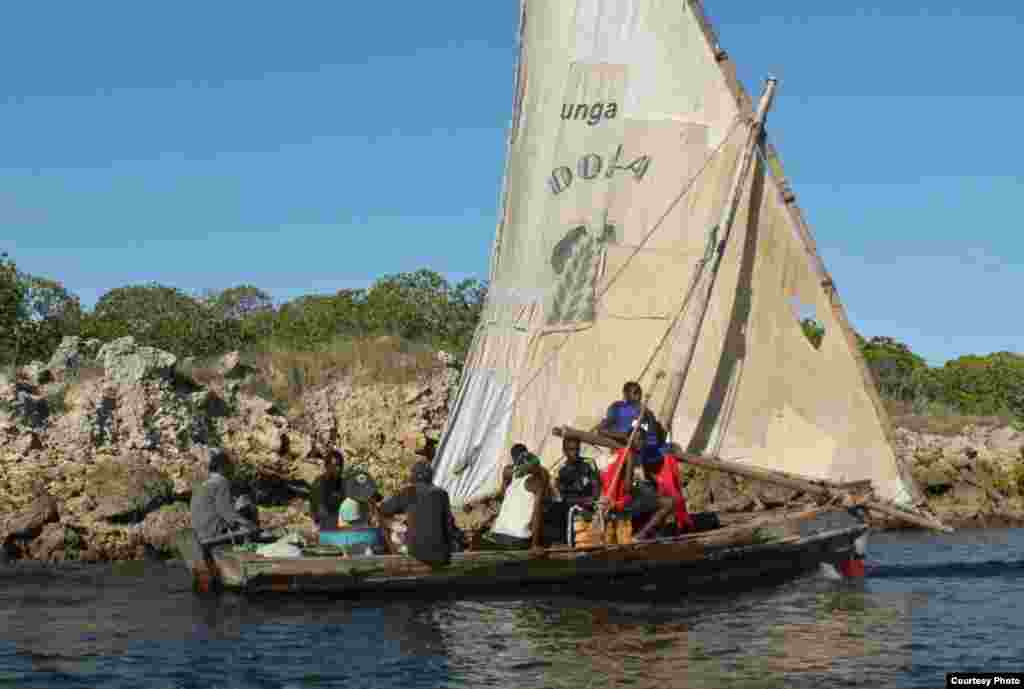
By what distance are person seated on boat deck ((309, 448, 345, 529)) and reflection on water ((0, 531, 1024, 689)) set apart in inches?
47.3

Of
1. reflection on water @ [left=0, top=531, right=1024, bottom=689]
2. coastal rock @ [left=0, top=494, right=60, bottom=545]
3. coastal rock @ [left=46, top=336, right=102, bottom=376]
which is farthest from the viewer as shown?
coastal rock @ [left=46, top=336, right=102, bottom=376]

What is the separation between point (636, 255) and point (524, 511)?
15.3 feet

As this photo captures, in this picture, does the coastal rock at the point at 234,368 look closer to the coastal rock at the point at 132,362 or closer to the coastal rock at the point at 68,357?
the coastal rock at the point at 132,362

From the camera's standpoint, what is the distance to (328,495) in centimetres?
1803

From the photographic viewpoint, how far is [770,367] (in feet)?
65.0

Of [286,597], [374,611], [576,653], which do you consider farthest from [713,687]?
[286,597]

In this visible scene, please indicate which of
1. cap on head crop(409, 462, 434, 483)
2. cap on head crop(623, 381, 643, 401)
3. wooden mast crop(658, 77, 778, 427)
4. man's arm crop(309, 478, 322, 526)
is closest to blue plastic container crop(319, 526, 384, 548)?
man's arm crop(309, 478, 322, 526)

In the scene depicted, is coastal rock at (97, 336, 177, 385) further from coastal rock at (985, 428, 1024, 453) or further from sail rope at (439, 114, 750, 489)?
coastal rock at (985, 428, 1024, 453)

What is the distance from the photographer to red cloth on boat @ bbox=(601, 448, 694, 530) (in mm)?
17688

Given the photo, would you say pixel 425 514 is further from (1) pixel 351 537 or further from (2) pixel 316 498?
(2) pixel 316 498

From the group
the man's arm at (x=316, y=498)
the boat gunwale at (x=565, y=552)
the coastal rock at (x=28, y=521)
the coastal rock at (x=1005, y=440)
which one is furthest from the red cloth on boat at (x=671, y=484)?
the coastal rock at (x=1005, y=440)

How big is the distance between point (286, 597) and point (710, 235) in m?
7.86

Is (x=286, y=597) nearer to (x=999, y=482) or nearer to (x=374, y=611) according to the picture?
(x=374, y=611)

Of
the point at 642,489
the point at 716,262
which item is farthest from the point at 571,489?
the point at 716,262
